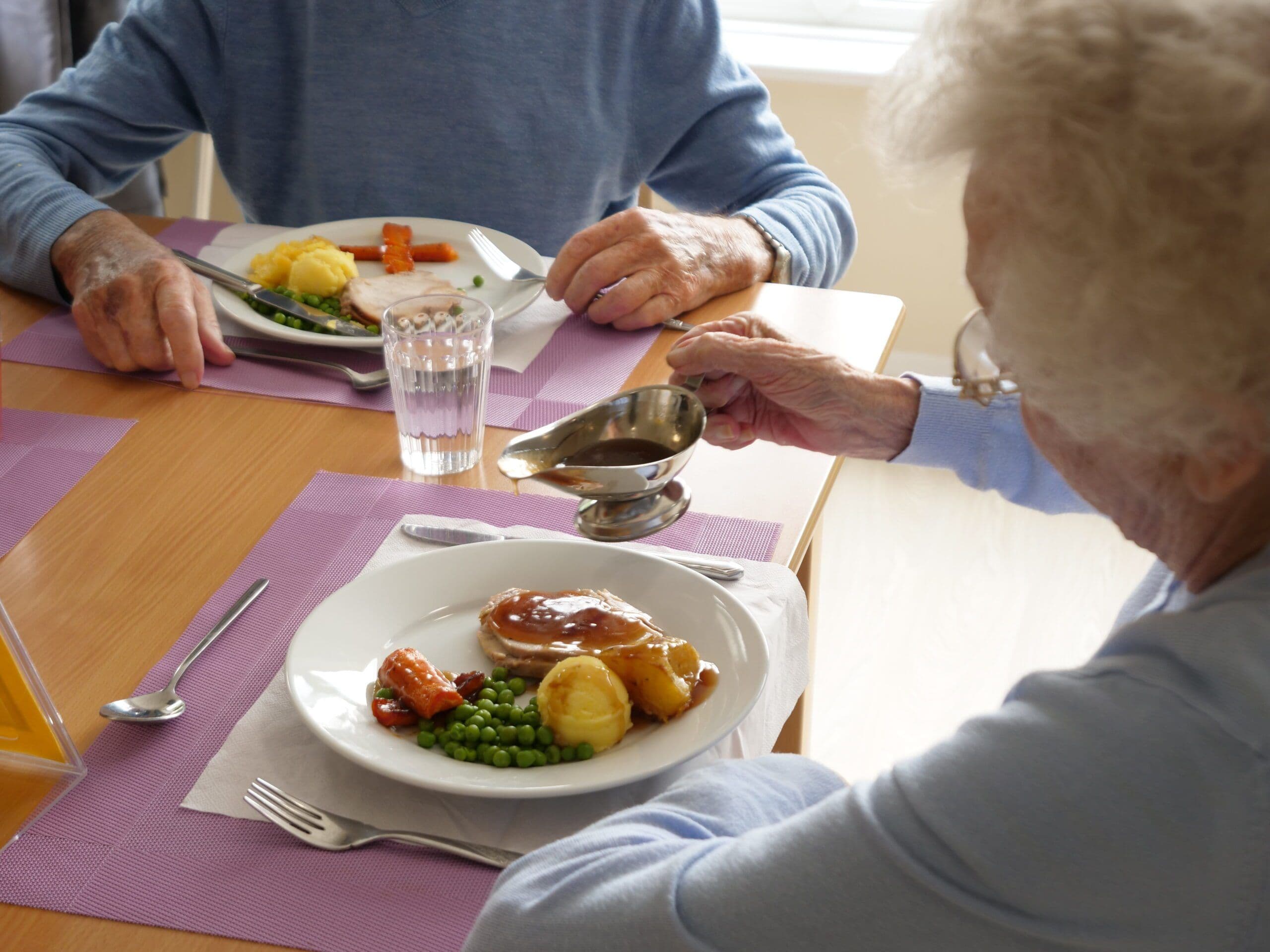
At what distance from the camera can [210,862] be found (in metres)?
0.74

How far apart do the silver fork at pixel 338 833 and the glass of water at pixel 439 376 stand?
464 millimetres

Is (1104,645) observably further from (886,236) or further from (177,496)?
(886,236)

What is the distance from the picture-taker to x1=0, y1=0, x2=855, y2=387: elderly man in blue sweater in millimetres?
1718

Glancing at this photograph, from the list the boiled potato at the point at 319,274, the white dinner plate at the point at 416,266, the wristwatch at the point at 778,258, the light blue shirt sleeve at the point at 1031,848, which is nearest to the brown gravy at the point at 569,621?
the light blue shirt sleeve at the point at 1031,848

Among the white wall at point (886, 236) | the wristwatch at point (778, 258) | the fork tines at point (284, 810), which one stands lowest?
the white wall at point (886, 236)

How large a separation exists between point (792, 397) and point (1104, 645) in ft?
1.94

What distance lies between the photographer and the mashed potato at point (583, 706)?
80 centimetres

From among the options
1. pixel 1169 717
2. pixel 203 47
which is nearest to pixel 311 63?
pixel 203 47

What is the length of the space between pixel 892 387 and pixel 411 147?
3.01 ft

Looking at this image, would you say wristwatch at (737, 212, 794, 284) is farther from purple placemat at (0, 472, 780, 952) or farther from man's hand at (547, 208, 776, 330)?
purple placemat at (0, 472, 780, 952)

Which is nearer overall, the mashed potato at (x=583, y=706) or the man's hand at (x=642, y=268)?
the mashed potato at (x=583, y=706)

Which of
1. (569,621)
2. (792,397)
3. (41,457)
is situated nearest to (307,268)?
(41,457)

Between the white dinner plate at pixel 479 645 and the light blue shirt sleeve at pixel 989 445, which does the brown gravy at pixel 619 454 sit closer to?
the white dinner plate at pixel 479 645

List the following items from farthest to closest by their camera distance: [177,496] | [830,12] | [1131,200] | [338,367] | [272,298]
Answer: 1. [830,12]
2. [272,298]
3. [338,367]
4. [177,496]
5. [1131,200]
